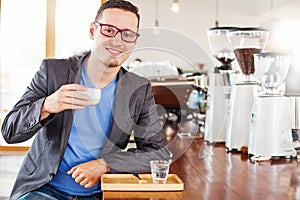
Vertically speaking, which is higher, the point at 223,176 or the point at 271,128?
the point at 271,128

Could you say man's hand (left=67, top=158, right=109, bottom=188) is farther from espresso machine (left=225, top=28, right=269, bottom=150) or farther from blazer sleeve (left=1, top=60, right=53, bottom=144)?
espresso machine (left=225, top=28, right=269, bottom=150)

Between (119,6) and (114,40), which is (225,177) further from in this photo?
(119,6)

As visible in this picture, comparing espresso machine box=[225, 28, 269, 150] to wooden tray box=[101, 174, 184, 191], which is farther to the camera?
espresso machine box=[225, 28, 269, 150]

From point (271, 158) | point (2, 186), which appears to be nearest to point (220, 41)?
point (271, 158)

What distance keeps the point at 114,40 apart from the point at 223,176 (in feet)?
1.86

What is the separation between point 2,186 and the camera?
4.06 metres

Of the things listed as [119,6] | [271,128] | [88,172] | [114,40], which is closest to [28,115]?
[88,172]

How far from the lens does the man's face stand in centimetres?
152

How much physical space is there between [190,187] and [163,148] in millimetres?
308

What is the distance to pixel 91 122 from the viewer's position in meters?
1.62

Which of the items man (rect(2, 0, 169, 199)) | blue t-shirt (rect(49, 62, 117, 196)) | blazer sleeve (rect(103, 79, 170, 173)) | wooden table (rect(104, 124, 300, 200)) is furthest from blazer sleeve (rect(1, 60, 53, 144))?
wooden table (rect(104, 124, 300, 200))

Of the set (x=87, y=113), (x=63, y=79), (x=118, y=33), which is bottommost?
(x=87, y=113)

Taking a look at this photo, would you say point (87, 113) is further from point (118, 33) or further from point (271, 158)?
point (271, 158)

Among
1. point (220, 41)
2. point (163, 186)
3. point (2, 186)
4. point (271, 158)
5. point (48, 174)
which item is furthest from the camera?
point (2, 186)
